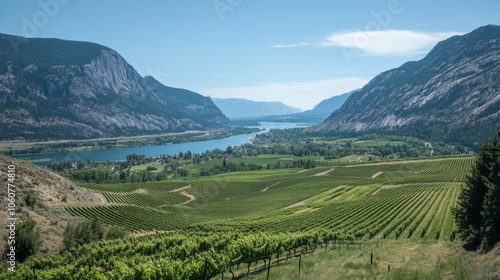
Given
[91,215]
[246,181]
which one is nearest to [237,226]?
[91,215]

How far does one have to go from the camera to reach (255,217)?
85.4 m

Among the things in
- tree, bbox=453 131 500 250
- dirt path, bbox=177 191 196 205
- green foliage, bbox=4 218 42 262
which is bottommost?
dirt path, bbox=177 191 196 205

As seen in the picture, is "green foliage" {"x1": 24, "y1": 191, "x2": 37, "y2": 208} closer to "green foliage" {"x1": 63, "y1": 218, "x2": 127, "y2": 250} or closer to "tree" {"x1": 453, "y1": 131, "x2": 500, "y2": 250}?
"green foliage" {"x1": 63, "y1": 218, "x2": 127, "y2": 250}

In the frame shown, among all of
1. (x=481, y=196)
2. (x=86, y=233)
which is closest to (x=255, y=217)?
(x=86, y=233)

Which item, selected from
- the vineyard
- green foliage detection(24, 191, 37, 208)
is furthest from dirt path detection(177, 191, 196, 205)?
green foliage detection(24, 191, 37, 208)

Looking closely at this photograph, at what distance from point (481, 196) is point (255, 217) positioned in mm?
54720

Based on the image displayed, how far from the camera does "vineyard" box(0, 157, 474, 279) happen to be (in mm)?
33375

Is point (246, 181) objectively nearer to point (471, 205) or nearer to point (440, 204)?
point (440, 204)

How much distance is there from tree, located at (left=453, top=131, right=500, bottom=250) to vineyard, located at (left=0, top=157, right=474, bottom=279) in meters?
10.7

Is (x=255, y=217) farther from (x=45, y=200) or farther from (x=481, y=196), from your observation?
(x=481, y=196)

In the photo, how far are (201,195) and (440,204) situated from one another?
83016mm

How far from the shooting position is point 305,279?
2409cm

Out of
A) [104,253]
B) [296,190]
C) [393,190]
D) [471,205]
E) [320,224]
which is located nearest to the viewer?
[471,205]

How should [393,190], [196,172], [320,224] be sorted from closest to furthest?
1. [320,224]
2. [393,190]
3. [196,172]
